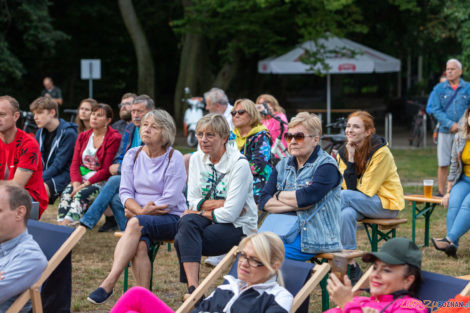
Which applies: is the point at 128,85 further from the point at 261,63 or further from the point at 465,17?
the point at 465,17

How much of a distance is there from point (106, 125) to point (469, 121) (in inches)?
157

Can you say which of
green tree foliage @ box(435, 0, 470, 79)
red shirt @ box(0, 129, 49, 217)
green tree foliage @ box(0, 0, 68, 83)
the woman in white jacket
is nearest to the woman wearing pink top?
the woman in white jacket

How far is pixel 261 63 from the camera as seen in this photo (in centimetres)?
2352

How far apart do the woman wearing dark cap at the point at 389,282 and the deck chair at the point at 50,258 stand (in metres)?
1.89

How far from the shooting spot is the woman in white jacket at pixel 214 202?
569 centimetres

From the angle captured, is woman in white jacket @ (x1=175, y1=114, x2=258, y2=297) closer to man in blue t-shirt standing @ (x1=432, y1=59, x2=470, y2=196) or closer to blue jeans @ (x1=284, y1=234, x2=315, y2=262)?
blue jeans @ (x1=284, y1=234, x2=315, y2=262)

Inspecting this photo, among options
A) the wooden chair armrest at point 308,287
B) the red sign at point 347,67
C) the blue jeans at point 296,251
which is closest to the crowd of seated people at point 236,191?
the blue jeans at point 296,251

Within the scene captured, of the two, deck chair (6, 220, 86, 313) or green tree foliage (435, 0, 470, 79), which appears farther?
green tree foliage (435, 0, 470, 79)

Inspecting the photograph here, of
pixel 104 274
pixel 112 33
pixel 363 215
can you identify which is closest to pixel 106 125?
pixel 104 274

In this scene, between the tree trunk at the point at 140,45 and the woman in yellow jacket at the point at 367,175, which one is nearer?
the woman in yellow jacket at the point at 367,175

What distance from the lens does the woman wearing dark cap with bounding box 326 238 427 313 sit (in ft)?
12.6

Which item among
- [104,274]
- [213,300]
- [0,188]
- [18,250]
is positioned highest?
[0,188]

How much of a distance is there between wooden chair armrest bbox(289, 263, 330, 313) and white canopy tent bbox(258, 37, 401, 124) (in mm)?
17531

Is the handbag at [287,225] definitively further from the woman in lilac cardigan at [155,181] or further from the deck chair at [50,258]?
the deck chair at [50,258]
